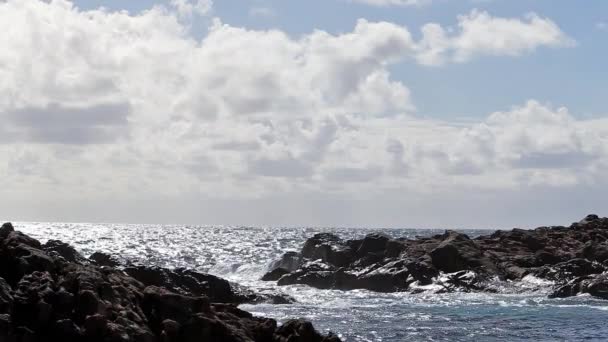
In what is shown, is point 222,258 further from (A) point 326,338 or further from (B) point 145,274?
(A) point 326,338

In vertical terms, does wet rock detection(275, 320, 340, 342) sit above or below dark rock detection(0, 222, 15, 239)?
below

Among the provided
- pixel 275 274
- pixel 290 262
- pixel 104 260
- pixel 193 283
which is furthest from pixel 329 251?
pixel 193 283

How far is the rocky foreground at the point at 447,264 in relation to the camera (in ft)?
225

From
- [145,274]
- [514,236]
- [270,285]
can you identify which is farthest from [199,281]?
[514,236]

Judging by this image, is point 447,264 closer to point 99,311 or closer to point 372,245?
point 372,245

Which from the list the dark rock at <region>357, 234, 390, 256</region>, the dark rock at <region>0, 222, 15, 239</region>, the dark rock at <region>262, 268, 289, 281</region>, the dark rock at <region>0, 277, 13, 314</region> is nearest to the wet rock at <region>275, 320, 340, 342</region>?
the dark rock at <region>0, 277, 13, 314</region>

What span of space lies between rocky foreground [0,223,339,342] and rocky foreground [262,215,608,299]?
124ft

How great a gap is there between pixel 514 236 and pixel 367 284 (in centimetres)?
2512

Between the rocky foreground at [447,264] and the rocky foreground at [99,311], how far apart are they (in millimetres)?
37717

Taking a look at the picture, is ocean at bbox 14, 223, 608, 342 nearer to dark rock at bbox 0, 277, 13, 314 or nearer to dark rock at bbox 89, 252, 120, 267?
dark rock at bbox 89, 252, 120, 267

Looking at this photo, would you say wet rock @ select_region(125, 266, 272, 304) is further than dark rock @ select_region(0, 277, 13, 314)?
Yes

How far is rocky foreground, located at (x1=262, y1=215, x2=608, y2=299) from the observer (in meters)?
68.7

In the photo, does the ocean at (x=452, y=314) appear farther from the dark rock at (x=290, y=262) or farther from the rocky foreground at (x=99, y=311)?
the dark rock at (x=290, y=262)

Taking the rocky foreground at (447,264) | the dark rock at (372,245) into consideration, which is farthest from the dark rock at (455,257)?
the dark rock at (372,245)
